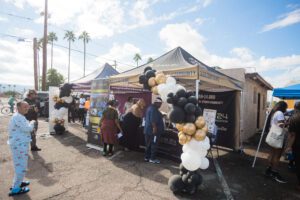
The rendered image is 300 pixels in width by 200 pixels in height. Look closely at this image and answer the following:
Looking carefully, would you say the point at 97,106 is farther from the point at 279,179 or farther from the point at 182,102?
the point at 279,179

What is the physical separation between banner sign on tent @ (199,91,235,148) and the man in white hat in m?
2.96

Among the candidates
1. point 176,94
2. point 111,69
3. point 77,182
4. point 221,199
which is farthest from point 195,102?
point 111,69

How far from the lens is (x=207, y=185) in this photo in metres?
4.26

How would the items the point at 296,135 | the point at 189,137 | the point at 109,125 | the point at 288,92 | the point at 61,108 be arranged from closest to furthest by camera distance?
the point at 189,137 < the point at 296,135 < the point at 288,92 < the point at 109,125 < the point at 61,108

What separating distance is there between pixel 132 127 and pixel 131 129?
0.24 ft

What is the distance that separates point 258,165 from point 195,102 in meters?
3.55

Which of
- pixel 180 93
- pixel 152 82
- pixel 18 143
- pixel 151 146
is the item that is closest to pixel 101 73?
pixel 151 146

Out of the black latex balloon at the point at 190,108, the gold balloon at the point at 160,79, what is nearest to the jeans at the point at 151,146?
the gold balloon at the point at 160,79

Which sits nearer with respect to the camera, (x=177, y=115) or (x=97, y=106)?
(x=177, y=115)

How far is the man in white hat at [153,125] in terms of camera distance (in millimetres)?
5270

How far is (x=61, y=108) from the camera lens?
902 centimetres

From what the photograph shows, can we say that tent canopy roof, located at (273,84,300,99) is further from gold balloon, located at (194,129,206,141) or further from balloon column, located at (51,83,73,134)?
balloon column, located at (51,83,73,134)

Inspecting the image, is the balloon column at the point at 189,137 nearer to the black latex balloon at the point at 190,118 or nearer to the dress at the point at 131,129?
the black latex balloon at the point at 190,118

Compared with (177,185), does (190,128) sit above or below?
above
